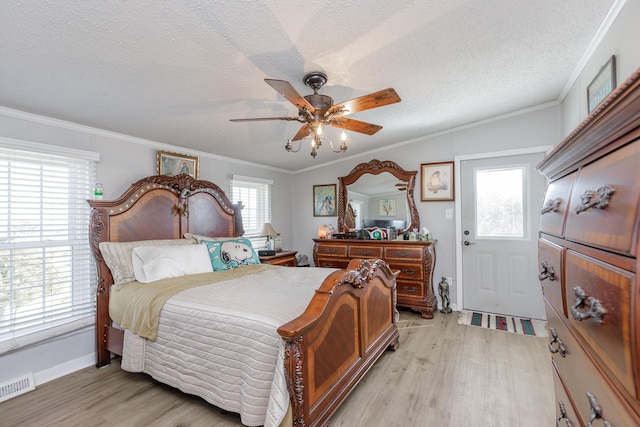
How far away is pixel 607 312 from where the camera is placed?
1.98 feet

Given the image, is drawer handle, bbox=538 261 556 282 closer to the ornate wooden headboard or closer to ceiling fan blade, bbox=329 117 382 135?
ceiling fan blade, bbox=329 117 382 135

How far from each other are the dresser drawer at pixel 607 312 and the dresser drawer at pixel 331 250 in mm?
3468

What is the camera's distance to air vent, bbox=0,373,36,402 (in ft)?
7.07

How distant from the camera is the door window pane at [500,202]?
12.2ft

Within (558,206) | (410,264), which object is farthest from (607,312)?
(410,264)

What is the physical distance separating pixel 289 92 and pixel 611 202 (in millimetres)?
1595

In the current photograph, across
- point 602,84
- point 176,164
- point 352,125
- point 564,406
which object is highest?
point 602,84

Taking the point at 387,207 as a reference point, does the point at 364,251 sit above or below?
below

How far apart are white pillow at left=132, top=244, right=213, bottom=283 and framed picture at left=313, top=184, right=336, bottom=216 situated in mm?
2450

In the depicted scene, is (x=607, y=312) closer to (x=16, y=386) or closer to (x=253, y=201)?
(x=16, y=386)

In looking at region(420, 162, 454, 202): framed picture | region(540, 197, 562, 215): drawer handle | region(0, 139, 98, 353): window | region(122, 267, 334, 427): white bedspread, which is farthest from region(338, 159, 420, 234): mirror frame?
region(0, 139, 98, 353): window

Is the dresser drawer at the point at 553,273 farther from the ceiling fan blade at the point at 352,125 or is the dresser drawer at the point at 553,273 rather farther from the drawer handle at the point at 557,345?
the ceiling fan blade at the point at 352,125

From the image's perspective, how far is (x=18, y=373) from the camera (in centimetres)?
227

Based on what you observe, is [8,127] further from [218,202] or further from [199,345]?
[199,345]
